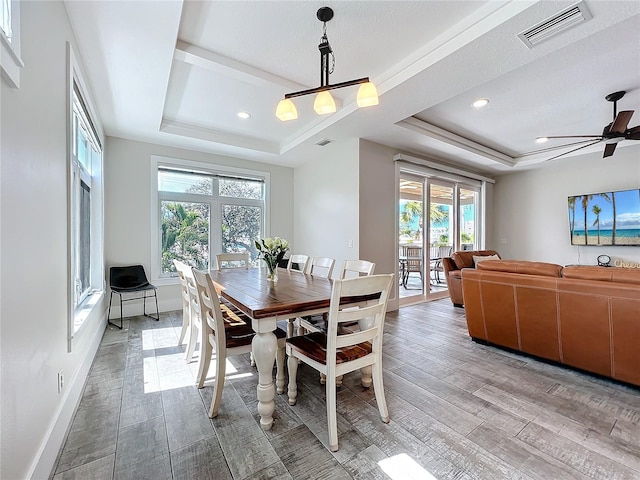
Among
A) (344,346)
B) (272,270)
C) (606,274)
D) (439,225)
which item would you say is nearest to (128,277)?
(272,270)

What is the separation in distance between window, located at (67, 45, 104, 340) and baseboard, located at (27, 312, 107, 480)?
1.14 feet

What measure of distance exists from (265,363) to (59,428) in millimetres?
1174

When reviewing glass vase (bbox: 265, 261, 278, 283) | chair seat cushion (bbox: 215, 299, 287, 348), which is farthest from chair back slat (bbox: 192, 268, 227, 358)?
glass vase (bbox: 265, 261, 278, 283)

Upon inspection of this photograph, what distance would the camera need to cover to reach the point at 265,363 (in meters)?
1.66

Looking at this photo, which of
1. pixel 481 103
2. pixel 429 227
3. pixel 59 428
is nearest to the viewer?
pixel 59 428

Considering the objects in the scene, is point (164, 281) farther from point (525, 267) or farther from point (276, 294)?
point (525, 267)

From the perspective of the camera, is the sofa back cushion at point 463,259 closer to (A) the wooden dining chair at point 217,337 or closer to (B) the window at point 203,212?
(B) the window at point 203,212

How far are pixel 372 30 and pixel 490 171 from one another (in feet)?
17.3

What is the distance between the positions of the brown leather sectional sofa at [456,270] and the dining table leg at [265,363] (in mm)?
3783

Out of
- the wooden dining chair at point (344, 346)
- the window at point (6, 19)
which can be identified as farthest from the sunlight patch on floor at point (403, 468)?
the window at point (6, 19)

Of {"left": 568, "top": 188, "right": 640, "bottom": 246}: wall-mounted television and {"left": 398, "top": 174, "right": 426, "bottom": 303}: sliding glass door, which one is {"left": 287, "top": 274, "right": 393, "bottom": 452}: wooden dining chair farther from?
{"left": 568, "top": 188, "right": 640, "bottom": 246}: wall-mounted television

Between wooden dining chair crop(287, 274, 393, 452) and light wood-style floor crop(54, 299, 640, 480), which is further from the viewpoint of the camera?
wooden dining chair crop(287, 274, 393, 452)

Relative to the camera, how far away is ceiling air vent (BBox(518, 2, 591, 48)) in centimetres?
176

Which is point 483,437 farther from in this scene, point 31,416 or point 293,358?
point 31,416
